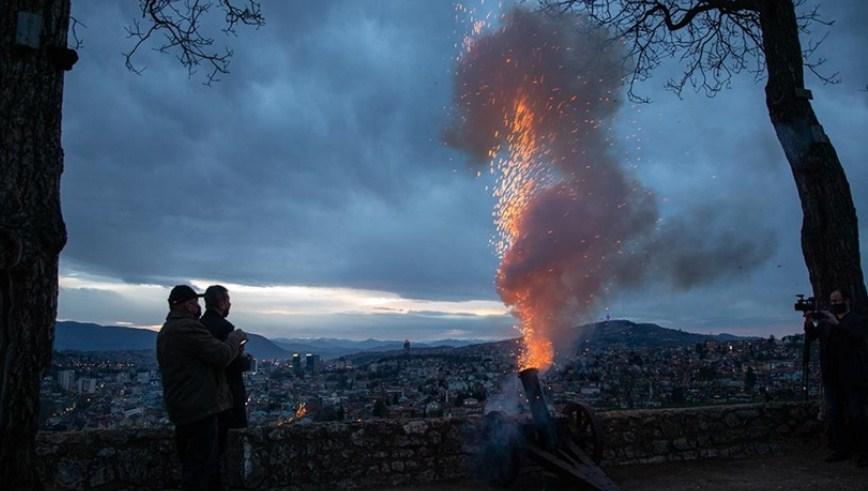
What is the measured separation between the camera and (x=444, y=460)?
7461mm

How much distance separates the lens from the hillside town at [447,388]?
8.61 meters

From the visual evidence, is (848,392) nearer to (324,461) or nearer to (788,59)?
(788,59)

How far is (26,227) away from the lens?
4.29m

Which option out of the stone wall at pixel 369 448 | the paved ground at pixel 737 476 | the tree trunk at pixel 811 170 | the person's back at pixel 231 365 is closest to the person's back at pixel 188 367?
the person's back at pixel 231 365

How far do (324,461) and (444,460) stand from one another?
4.62 feet

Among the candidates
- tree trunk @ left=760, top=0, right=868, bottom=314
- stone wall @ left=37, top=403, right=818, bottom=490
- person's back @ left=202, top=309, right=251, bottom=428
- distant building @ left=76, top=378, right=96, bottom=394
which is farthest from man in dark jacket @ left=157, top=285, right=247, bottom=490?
distant building @ left=76, top=378, right=96, bottom=394

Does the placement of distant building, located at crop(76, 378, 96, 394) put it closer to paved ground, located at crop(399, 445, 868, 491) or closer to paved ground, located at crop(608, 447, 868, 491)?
paved ground, located at crop(399, 445, 868, 491)

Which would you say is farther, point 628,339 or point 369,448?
point 628,339

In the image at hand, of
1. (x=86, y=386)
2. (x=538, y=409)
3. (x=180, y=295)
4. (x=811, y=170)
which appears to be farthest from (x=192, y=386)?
(x=86, y=386)

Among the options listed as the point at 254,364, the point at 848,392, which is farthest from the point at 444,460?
the point at 848,392

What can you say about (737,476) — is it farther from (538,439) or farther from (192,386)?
(192,386)

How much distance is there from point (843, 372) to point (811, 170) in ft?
8.96

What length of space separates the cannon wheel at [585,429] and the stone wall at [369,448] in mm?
673

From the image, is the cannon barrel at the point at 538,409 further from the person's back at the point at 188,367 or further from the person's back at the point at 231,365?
the person's back at the point at 188,367
